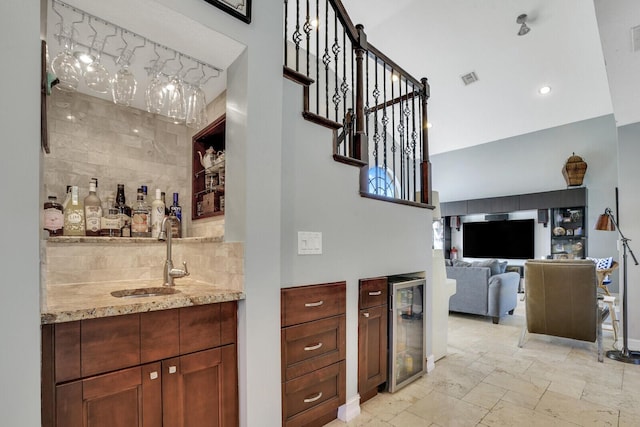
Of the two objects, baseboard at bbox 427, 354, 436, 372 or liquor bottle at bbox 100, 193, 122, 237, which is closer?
liquor bottle at bbox 100, 193, 122, 237

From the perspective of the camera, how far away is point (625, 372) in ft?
9.41

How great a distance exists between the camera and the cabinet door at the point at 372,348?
7.25 feet

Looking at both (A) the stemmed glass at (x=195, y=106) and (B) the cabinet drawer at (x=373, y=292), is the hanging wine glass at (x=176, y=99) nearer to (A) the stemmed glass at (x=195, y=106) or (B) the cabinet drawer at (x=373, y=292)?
(A) the stemmed glass at (x=195, y=106)

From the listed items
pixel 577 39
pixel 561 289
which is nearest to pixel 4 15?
pixel 561 289

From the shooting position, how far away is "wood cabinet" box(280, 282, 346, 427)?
1.77m

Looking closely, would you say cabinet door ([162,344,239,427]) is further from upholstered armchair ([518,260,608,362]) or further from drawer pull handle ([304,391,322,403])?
upholstered armchair ([518,260,608,362])

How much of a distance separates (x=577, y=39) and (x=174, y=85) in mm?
5745

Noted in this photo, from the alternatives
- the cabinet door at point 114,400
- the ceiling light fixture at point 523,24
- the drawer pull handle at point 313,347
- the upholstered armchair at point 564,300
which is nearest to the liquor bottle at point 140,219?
the cabinet door at point 114,400

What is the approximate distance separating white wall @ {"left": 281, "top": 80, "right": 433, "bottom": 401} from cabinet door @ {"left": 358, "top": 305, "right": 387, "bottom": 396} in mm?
59

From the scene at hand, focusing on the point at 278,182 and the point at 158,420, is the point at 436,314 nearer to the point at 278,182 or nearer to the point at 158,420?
the point at 278,182

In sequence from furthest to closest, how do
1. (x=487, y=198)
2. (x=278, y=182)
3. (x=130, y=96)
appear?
(x=487, y=198), (x=278, y=182), (x=130, y=96)

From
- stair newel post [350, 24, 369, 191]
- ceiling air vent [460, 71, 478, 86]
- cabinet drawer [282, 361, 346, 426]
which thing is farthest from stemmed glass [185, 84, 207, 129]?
ceiling air vent [460, 71, 478, 86]

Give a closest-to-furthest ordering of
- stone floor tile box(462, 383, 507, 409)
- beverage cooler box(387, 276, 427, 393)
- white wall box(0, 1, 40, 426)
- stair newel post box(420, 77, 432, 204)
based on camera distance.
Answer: white wall box(0, 1, 40, 426) < stone floor tile box(462, 383, 507, 409) < beverage cooler box(387, 276, 427, 393) < stair newel post box(420, 77, 432, 204)

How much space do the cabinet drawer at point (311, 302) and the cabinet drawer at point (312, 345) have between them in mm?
40
